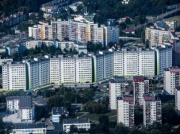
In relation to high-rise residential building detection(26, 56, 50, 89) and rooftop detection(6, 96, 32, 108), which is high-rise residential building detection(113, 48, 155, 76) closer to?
high-rise residential building detection(26, 56, 50, 89)

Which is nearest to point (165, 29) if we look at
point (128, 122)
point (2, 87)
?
point (2, 87)

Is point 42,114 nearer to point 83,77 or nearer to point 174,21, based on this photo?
point 83,77

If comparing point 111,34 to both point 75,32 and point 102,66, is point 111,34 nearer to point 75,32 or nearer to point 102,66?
point 75,32

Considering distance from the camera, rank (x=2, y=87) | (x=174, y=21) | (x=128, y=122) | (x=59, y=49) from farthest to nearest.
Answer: (x=174, y=21), (x=59, y=49), (x=2, y=87), (x=128, y=122)

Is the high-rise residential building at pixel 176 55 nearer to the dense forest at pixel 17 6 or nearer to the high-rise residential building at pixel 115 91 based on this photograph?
the high-rise residential building at pixel 115 91

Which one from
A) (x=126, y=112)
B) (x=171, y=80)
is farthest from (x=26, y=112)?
(x=171, y=80)

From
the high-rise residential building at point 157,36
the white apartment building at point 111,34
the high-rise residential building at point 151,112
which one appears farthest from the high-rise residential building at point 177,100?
the white apartment building at point 111,34
